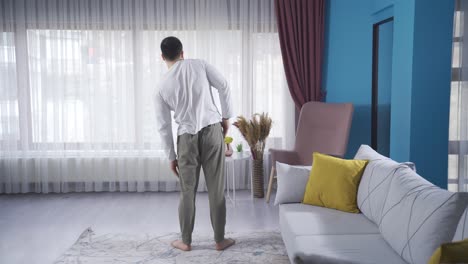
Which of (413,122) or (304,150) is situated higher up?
(413,122)

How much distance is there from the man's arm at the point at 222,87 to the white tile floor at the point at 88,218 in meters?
1.04

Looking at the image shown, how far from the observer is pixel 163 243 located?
343 centimetres

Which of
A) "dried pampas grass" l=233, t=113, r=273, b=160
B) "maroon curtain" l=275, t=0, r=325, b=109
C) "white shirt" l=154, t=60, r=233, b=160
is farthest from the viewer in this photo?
"maroon curtain" l=275, t=0, r=325, b=109

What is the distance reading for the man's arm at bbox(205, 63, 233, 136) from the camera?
10.5 ft

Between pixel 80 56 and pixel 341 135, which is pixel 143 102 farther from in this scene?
pixel 341 135

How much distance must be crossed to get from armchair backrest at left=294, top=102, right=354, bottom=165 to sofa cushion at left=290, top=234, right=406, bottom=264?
1863 mm

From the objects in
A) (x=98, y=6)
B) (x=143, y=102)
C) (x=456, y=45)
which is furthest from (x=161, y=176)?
(x=456, y=45)

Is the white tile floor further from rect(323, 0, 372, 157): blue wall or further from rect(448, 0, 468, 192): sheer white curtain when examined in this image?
rect(448, 0, 468, 192): sheer white curtain

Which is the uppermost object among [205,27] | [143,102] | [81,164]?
[205,27]

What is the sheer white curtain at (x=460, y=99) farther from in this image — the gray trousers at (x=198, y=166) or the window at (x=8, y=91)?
the window at (x=8, y=91)

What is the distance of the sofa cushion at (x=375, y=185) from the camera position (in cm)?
252

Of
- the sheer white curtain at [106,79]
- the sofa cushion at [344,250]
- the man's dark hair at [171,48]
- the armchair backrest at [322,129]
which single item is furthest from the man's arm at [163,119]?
the sheer white curtain at [106,79]

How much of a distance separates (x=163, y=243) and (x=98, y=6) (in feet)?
9.28

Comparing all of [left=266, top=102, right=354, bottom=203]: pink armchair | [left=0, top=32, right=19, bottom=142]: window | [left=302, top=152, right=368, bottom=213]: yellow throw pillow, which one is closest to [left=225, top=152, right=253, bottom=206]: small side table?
[left=266, top=102, right=354, bottom=203]: pink armchair
